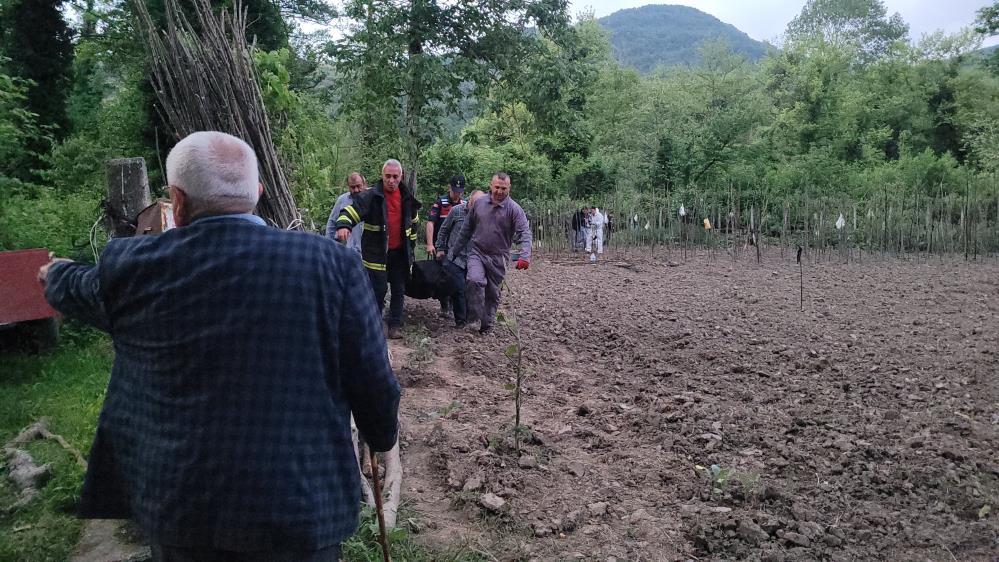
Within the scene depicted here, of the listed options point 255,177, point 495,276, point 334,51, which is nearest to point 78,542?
point 255,177

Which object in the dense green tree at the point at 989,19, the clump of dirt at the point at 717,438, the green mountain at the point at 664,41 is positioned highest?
the green mountain at the point at 664,41

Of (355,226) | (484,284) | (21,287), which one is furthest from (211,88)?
(484,284)

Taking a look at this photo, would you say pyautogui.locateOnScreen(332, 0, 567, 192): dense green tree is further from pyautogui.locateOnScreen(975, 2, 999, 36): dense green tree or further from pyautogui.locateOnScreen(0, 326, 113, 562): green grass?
pyautogui.locateOnScreen(975, 2, 999, 36): dense green tree

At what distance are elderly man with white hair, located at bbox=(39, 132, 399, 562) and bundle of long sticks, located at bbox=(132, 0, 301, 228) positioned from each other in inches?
82.8

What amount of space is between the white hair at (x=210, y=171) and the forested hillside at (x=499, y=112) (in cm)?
368

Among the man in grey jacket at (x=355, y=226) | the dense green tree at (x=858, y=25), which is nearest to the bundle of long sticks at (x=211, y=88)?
the man in grey jacket at (x=355, y=226)

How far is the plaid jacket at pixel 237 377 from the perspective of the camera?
4.87 ft

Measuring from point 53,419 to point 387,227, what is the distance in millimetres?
3114

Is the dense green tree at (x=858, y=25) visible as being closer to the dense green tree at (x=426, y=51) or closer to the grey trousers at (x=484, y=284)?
the dense green tree at (x=426, y=51)

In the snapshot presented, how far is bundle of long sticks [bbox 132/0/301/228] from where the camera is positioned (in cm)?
347

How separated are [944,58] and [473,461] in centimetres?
3632

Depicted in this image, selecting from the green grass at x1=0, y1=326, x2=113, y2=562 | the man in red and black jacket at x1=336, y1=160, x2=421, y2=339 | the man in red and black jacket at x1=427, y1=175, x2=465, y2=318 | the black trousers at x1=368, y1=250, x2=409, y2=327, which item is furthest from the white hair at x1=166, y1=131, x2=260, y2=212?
the man in red and black jacket at x1=427, y1=175, x2=465, y2=318

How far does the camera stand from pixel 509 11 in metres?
13.6

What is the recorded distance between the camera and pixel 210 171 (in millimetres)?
1559
